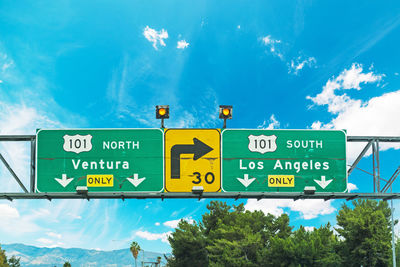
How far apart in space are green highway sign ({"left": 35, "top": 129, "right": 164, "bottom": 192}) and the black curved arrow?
382 millimetres

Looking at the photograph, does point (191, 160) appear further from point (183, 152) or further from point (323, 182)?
point (323, 182)

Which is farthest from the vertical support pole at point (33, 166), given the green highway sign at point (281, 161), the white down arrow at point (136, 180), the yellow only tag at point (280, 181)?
the yellow only tag at point (280, 181)

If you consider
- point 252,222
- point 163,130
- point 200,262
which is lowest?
point 200,262

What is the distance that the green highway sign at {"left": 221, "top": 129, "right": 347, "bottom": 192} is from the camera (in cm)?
1497

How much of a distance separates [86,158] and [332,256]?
50.6m

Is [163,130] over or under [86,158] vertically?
over

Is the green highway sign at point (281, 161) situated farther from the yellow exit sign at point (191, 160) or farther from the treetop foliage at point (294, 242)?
the treetop foliage at point (294, 242)

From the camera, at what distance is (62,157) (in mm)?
14867

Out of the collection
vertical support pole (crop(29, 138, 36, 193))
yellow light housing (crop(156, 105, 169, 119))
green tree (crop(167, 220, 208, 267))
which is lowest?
green tree (crop(167, 220, 208, 267))

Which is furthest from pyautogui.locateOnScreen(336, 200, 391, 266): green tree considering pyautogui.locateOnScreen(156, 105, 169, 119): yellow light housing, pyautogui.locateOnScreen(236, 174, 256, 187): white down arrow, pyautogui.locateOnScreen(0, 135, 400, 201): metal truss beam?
pyautogui.locateOnScreen(156, 105, 169, 119): yellow light housing

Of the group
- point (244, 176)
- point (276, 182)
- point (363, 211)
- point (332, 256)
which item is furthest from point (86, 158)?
point (363, 211)

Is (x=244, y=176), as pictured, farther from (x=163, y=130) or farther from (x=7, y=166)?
(x=7, y=166)

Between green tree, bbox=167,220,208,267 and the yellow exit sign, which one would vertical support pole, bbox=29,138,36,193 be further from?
green tree, bbox=167,220,208,267

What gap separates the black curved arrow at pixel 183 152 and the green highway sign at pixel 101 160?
38 centimetres
